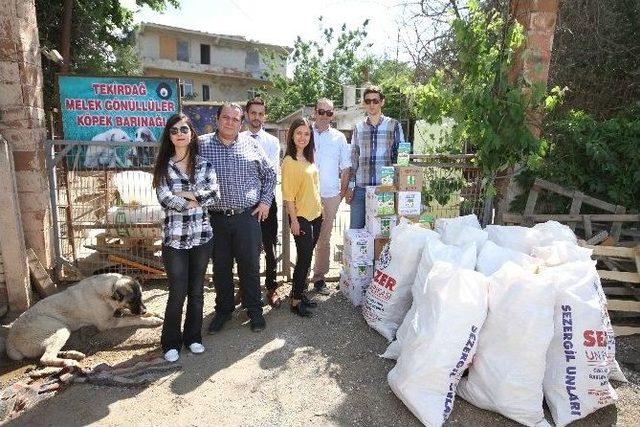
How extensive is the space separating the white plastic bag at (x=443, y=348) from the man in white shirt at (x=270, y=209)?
5.79 feet

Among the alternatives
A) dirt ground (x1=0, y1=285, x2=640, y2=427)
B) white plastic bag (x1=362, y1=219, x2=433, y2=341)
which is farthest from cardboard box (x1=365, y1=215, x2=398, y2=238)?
dirt ground (x1=0, y1=285, x2=640, y2=427)

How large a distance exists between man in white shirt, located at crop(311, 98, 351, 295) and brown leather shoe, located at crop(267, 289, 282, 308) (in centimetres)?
68

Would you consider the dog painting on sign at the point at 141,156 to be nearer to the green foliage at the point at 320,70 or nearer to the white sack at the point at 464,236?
the white sack at the point at 464,236

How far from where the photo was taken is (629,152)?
4426mm

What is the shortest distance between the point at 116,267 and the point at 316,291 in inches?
86.8

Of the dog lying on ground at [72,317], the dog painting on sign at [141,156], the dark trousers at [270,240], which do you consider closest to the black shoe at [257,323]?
the dark trousers at [270,240]

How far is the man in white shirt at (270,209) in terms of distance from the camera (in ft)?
12.8

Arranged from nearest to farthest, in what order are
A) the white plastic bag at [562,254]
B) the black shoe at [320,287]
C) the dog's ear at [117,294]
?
1. the white plastic bag at [562,254]
2. the dog's ear at [117,294]
3. the black shoe at [320,287]

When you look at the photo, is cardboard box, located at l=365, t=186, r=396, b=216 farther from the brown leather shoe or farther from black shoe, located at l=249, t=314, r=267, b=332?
black shoe, located at l=249, t=314, r=267, b=332

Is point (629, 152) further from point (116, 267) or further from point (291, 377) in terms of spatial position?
point (116, 267)

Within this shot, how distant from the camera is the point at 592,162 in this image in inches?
181

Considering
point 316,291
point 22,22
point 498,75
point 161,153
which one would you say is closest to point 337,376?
point 316,291

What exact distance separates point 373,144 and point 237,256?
174cm

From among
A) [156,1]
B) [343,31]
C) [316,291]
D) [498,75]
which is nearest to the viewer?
[498,75]
